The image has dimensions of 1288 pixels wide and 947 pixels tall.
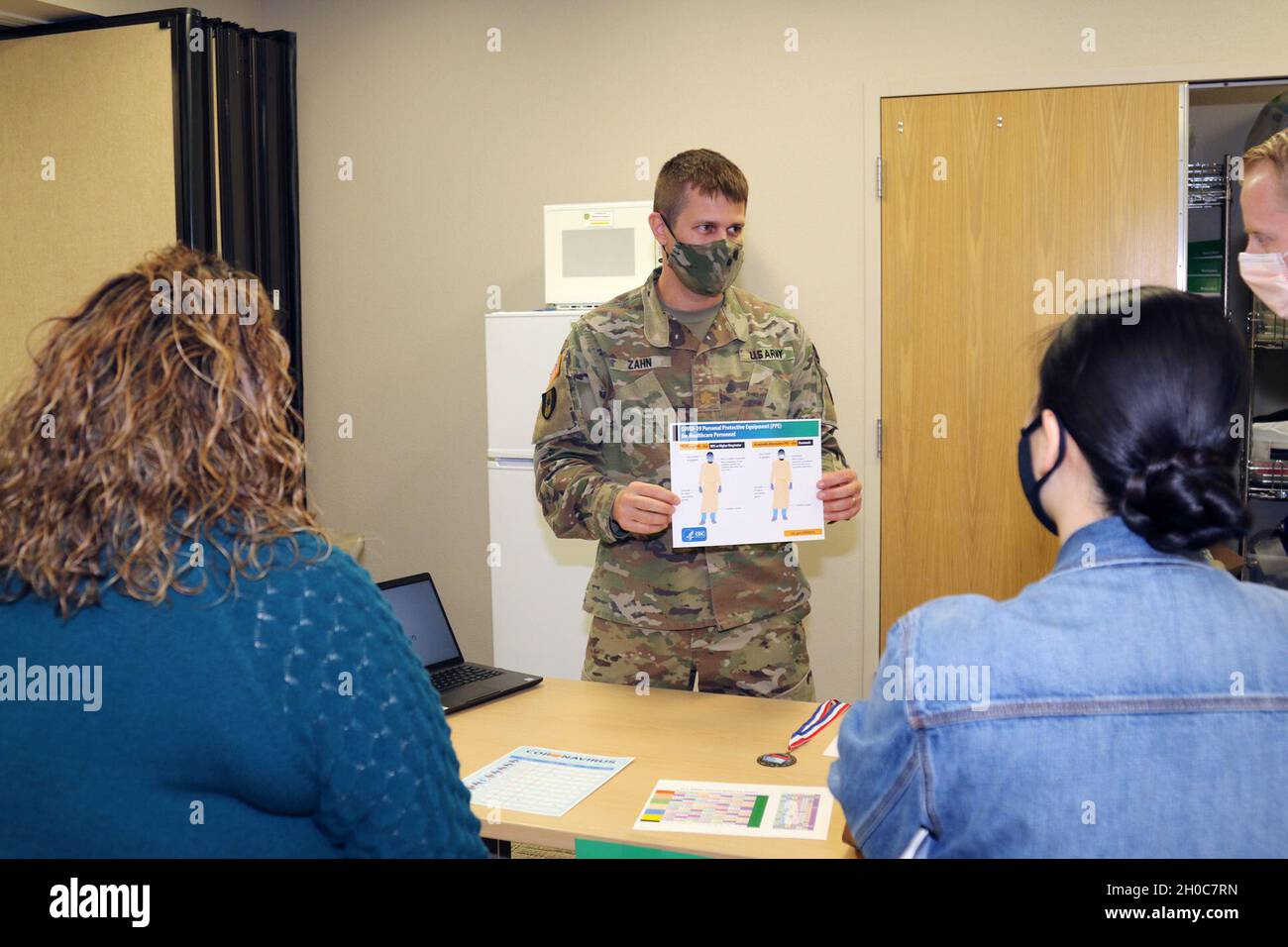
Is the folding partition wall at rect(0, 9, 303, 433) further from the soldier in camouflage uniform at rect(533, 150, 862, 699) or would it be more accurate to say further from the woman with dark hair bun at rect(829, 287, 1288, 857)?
the woman with dark hair bun at rect(829, 287, 1288, 857)

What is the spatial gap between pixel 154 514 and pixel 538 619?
112 inches

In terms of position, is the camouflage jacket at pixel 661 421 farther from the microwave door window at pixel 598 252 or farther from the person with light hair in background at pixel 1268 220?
the microwave door window at pixel 598 252

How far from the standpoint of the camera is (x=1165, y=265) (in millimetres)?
3688

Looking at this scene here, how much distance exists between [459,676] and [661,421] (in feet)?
2.43

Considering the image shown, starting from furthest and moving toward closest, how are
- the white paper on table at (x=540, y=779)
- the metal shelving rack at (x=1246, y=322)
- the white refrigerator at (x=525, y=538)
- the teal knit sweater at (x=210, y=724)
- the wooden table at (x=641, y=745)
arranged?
the metal shelving rack at (x=1246, y=322)
the white refrigerator at (x=525, y=538)
the white paper on table at (x=540, y=779)
the wooden table at (x=641, y=745)
the teal knit sweater at (x=210, y=724)

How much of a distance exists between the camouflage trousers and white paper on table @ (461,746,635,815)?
0.48 m

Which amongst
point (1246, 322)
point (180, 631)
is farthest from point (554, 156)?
point (180, 631)

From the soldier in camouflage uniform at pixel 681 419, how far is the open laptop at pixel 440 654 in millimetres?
247

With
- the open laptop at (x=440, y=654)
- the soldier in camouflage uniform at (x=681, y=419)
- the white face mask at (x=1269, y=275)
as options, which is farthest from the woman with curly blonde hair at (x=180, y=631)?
the white face mask at (x=1269, y=275)

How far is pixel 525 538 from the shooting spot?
3881mm

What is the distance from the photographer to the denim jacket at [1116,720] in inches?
43.6

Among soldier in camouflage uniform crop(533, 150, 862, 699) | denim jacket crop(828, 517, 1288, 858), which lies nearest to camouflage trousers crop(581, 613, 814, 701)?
soldier in camouflage uniform crop(533, 150, 862, 699)

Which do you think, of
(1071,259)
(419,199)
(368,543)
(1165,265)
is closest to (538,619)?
(368,543)

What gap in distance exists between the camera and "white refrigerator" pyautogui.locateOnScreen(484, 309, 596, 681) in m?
3.80
